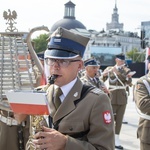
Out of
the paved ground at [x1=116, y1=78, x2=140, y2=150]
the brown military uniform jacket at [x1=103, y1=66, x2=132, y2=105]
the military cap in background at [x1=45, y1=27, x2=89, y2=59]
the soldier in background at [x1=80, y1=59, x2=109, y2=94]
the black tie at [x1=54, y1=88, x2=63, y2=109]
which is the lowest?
the paved ground at [x1=116, y1=78, x2=140, y2=150]

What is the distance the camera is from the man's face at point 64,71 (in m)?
2.58

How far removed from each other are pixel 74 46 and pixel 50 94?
37 cm

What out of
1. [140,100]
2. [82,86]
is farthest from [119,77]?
[82,86]

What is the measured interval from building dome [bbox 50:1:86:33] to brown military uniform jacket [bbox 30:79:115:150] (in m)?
123

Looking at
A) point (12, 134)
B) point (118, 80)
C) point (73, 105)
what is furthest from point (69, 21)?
point (73, 105)

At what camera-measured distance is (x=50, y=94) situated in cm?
281

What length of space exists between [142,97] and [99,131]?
236 centimetres

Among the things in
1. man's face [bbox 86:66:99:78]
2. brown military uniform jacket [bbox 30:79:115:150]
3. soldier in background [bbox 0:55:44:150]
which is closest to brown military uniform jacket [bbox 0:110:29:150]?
soldier in background [bbox 0:55:44:150]

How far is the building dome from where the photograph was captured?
129750 millimetres

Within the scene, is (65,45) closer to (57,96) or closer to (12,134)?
(57,96)

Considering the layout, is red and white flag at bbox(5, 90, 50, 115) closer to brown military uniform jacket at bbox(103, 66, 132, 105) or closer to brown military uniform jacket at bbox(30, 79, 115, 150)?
brown military uniform jacket at bbox(30, 79, 115, 150)

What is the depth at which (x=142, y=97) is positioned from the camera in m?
4.82

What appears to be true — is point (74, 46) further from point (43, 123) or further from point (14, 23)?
point (14, 23)

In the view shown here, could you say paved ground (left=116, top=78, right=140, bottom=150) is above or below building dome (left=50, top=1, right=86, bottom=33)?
below
